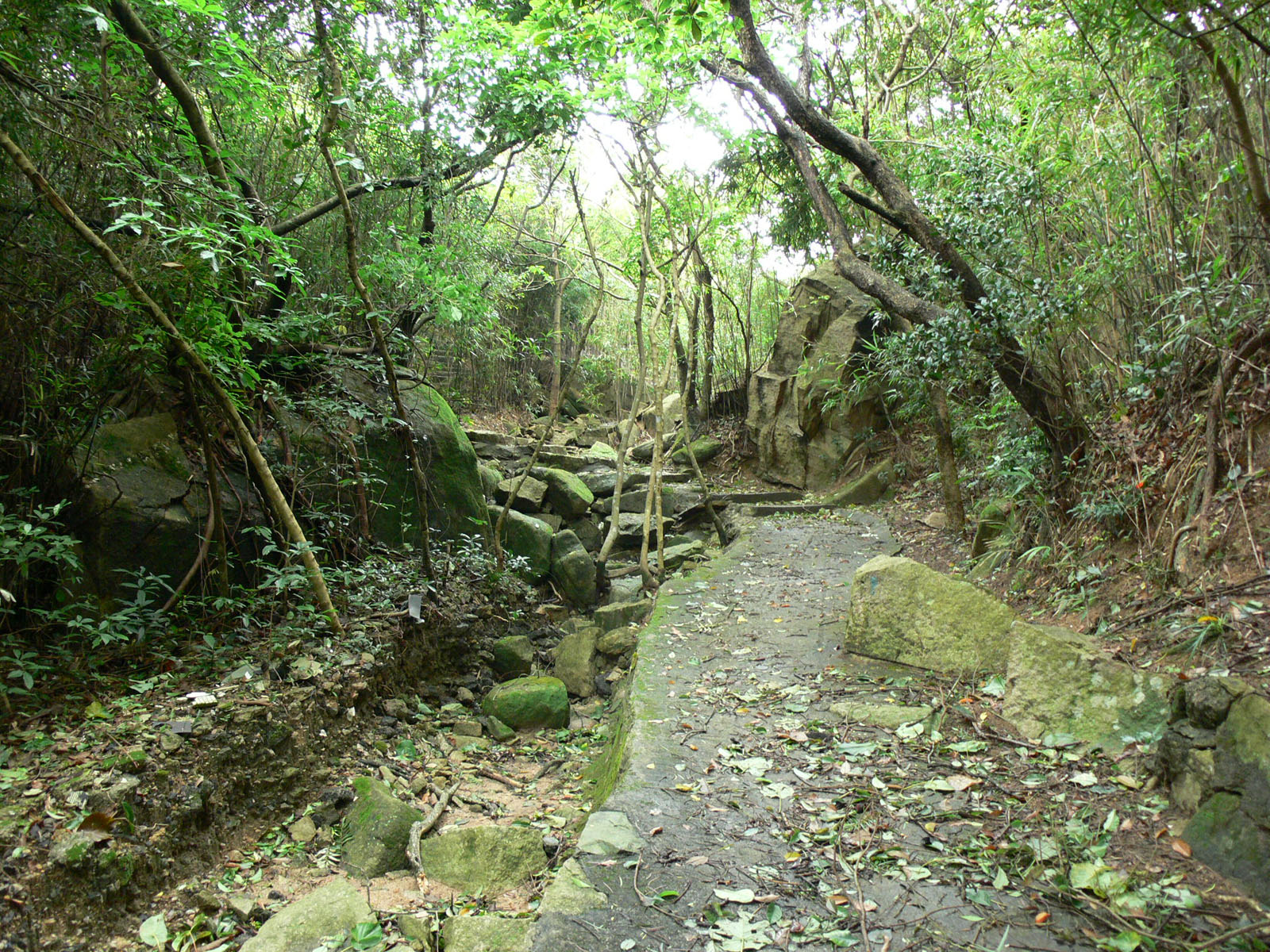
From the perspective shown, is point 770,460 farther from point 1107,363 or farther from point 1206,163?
point 1206,163

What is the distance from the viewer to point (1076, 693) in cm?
307

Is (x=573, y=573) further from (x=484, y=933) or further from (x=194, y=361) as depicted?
(x=484, y=933)

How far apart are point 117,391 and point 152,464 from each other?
0.53 metres

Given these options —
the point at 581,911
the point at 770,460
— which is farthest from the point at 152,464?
the point at 770,460

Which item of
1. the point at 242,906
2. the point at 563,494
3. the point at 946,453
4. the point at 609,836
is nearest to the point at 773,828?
the point at 609,836

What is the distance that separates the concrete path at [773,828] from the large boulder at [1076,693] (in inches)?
21.5

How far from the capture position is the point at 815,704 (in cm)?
397

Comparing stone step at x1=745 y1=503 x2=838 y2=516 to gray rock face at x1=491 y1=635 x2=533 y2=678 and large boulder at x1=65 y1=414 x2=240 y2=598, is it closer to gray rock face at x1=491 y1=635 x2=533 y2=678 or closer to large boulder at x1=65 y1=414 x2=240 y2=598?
gray rock face at x1=491 y1=635 x2=533 y2=678

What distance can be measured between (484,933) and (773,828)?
1156 millimetres

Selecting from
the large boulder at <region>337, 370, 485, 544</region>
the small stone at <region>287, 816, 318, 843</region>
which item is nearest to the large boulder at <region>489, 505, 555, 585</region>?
the large boulder at <region>337, 370, 485, 544</region>

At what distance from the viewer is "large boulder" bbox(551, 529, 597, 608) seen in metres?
7.97

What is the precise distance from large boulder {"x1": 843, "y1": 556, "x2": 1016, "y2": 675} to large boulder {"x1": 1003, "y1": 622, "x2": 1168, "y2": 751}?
22.8 inches

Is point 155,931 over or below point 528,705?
over

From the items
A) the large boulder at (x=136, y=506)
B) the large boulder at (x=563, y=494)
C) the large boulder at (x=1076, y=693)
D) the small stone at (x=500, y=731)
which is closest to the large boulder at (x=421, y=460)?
the large boulder at (x=136, y=506)
